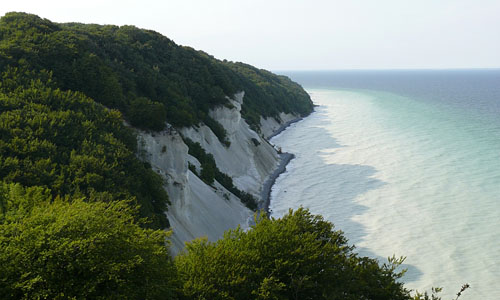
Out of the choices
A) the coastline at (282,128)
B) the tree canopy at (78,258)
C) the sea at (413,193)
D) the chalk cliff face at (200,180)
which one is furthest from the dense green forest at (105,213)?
the coastline at (282,128)

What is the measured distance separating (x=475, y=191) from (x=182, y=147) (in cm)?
3162

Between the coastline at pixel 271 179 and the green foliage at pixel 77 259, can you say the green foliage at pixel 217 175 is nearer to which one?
the coastline at pixel 271 179

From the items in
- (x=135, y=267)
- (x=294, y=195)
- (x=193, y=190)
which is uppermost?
(x=135, y=267)

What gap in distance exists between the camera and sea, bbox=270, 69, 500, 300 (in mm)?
27141

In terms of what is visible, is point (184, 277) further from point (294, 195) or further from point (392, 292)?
point (294, 195)

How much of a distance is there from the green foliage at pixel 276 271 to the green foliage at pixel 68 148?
6665 mm

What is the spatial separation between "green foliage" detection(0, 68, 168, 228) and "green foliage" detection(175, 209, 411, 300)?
6.66 meters

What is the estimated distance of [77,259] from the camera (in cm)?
1104

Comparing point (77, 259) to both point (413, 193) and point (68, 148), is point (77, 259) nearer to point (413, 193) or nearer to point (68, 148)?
point (68, 148)

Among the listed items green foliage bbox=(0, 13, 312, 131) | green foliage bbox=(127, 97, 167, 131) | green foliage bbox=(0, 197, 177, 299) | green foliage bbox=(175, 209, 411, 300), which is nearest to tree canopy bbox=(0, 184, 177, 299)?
green foliage bbox=(0, 197, 177, 299)

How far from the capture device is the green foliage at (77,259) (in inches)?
418

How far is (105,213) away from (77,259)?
7.63ft

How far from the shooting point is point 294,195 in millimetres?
41156

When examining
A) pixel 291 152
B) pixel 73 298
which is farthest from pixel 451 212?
pixel 73 298
